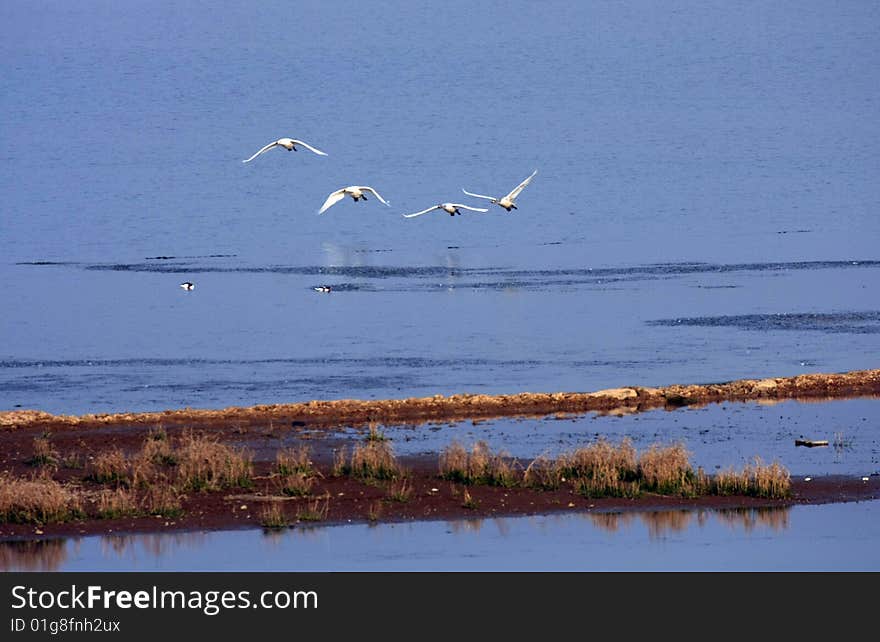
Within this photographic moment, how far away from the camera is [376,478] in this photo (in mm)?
25156

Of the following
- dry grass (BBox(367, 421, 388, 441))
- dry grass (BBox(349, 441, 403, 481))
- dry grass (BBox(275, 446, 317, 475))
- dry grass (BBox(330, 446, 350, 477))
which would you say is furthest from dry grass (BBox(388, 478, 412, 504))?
dry grass (BBox(367, 421, 388, 441))

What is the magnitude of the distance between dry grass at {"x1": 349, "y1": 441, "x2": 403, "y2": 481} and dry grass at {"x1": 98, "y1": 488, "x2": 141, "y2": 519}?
2910mm

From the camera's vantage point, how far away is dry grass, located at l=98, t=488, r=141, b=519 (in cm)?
2336

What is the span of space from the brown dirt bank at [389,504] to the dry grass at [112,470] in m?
1.02

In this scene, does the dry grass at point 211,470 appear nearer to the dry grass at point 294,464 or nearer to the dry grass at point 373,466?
the dry grass at point 294,464

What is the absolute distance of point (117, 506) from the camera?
76.8 ft

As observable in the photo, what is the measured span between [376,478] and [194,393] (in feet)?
40.2

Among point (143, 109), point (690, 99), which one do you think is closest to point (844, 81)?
point (690, 99)

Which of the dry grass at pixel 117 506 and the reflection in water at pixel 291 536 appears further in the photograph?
the dry grass at pixel 117 506

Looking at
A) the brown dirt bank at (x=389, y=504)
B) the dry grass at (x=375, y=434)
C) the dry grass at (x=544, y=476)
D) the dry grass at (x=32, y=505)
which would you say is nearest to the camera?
the dry grass at (x=32, y=505)

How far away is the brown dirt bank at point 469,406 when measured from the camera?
1184 inches

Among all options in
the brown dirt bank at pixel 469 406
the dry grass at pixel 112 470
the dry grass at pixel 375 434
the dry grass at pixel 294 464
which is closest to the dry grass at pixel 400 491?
the dry grass at pixel 294 464

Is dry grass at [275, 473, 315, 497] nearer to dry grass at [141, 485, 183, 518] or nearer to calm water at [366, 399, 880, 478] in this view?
dry grass at [141, 485, 183, 518]

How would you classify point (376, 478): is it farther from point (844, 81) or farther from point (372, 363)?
point (844, 81)
